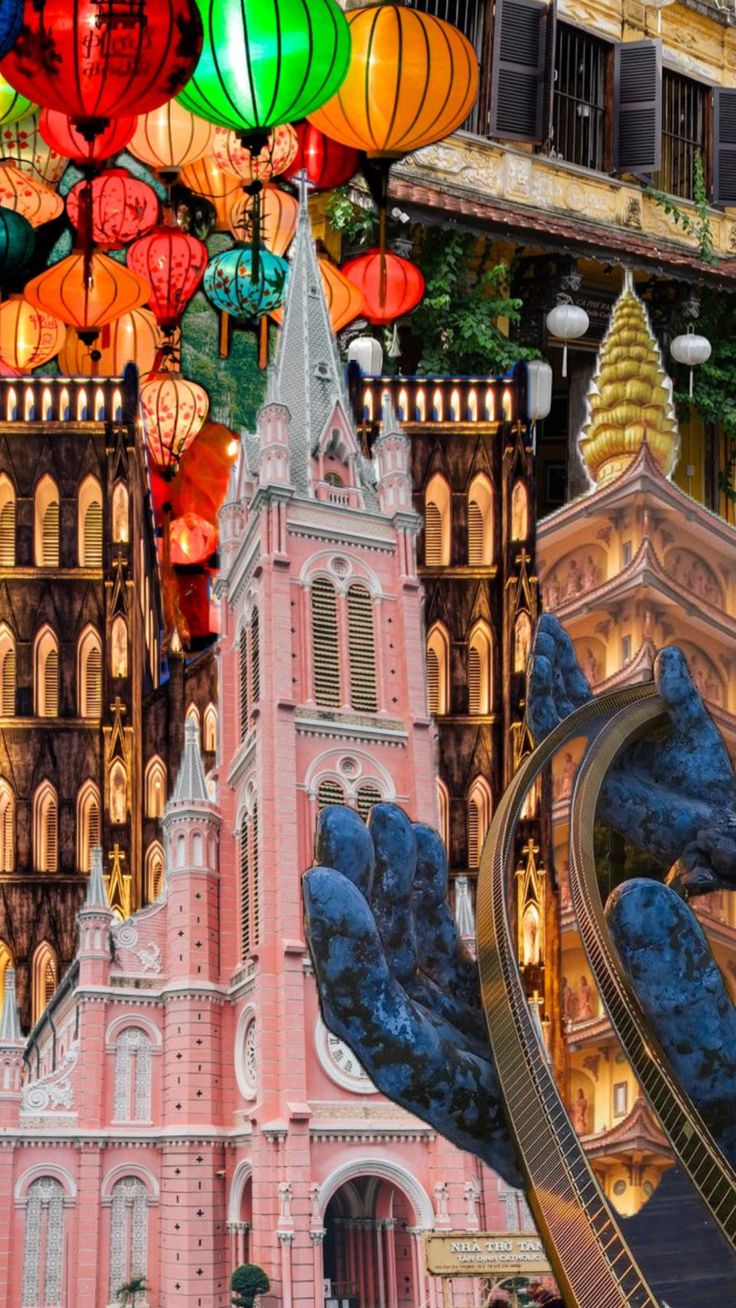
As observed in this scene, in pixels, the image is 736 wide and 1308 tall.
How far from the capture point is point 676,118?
2908 cm

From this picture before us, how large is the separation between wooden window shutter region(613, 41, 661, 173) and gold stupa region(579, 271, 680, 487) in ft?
9.03

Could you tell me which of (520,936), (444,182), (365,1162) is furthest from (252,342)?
(365,1162)

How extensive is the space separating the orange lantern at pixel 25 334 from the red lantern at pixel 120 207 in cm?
131

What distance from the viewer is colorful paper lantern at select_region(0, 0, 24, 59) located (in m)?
11.3

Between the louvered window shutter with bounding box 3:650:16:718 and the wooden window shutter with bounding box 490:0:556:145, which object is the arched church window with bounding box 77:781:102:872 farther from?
the wooden window shutter with bounding box 490:0:556:145

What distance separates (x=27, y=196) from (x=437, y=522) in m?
6.16

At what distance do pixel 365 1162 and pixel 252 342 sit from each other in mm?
12053

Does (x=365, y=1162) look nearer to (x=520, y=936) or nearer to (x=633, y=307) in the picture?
(x=520, y=936)

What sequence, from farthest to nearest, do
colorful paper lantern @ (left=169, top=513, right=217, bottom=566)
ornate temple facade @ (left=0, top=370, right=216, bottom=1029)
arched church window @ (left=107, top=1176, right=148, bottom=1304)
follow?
colorful paper lantern @ (left=169, top=513, right=217, bottom=566) → ornate temple facade @ (left=0, top=370, right=216, bottom=1029) → arched church window @ (left=107, top=1176, right=148, bottom=1304)

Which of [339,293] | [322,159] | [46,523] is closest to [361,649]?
A: [339,293]

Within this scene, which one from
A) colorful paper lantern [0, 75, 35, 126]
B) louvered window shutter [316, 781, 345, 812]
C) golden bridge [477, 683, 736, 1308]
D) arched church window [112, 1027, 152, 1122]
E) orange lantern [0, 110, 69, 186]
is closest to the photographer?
golden bridge [477, 683, 736, 1308]

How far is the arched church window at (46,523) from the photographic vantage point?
24.0m

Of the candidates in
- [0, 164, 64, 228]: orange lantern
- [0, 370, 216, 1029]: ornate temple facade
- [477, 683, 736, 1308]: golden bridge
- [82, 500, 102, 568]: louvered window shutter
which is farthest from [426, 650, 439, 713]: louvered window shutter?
[477, 683, 736, 1308]: golden bridge

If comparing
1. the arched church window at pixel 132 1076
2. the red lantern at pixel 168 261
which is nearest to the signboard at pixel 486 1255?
the arched church window at pixel 132 1076
